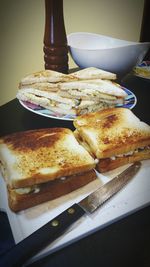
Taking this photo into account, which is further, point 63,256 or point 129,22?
point 129,22

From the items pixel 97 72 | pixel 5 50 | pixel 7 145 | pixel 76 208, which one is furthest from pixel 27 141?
pixel 5 50

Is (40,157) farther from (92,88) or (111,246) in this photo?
(92,88)

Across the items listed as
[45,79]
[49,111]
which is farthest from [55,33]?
[49,111]

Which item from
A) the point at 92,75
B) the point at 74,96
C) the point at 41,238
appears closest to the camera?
the point at 41,238

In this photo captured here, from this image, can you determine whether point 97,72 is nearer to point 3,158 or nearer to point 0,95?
point 3,158

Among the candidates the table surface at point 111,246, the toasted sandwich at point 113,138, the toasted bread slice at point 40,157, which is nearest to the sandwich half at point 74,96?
the toasted sandwich at point 113,138

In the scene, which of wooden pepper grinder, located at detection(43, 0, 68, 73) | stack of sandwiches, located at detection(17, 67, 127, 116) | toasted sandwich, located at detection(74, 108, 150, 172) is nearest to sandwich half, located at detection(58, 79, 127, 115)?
stack of sandwiches, located at detection(17, 67, 127, 116)

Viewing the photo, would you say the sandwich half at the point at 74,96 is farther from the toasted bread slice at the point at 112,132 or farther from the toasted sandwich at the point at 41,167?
the toasted sandwich at the point at 41,167
